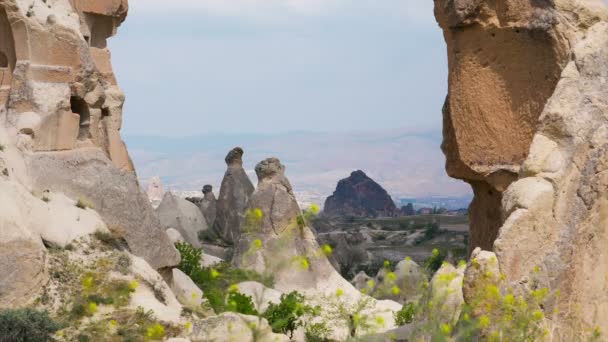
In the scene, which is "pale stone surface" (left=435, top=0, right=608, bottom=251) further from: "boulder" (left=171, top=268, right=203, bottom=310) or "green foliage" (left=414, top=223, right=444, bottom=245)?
"green foliage" (left=414, top=223, right=444, bottom=245)

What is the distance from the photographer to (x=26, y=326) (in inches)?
462

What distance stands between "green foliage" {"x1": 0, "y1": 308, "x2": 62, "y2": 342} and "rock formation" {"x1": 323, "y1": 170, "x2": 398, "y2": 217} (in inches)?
2774

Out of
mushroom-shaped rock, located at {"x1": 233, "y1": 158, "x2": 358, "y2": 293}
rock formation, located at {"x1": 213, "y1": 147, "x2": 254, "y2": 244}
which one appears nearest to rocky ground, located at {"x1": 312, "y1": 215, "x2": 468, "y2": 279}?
rock formation, located at {"x1": 213, "y1": 147, "x2": 254, "y2": 244}

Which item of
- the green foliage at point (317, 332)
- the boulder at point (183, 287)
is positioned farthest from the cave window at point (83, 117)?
the green foliage at point (317, 332)

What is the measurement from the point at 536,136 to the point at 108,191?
9776 millimetres

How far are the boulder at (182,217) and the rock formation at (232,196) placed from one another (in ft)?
1.96

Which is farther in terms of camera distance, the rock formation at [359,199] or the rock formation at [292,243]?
the rock formation at [359,199]

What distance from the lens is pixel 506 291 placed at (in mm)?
8695

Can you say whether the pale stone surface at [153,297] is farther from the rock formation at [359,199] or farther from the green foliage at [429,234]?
the rock formation at [359,199]

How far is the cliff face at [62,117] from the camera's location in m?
17.3

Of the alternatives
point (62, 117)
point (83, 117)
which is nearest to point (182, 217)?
point (83, 117)

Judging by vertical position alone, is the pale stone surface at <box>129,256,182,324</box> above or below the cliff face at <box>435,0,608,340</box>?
below

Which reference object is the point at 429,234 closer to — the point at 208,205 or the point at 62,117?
the point at 208,205

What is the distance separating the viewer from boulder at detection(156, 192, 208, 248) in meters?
31.8
